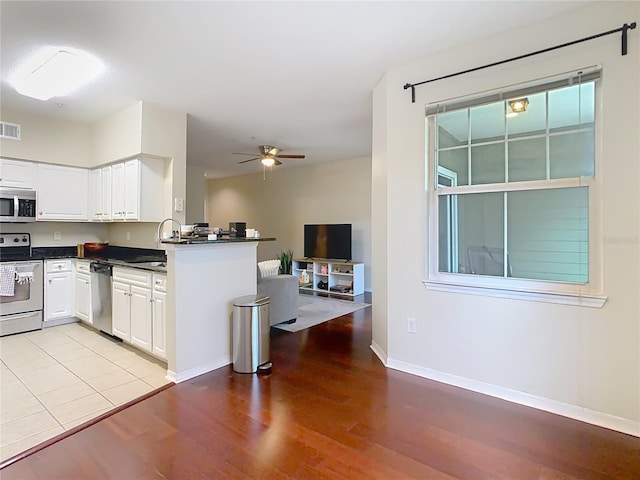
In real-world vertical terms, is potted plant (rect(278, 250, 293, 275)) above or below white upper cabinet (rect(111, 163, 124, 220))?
below

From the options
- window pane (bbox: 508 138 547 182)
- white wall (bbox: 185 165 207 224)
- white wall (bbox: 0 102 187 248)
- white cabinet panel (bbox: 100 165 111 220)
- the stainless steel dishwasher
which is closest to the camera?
window pane (bbox: 508 138 547 182)

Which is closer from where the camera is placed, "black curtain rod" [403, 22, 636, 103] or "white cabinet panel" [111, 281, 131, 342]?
"black curtain rod" [403, 22, 636, 103]

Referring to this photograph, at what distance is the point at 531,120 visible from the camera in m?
2.60

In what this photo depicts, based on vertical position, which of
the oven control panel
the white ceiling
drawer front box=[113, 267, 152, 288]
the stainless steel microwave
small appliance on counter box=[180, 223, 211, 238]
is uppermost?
the white ceiling

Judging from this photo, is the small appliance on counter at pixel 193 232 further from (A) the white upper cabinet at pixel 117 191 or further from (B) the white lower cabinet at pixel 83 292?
(B) the white lower cabinet at pixel 83 292

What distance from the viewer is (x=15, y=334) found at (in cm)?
413

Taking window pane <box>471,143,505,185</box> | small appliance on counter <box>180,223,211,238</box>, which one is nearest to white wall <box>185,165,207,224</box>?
small appliance on counter <box>180,223,211,238</box>

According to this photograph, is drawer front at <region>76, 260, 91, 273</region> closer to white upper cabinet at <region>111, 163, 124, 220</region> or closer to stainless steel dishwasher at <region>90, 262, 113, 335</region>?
stainless steel dishwasher at <region>90, 262, 113, 335</region>

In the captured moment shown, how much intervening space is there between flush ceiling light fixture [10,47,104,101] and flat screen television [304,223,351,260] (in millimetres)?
4702

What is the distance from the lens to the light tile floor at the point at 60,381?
2.25 meters

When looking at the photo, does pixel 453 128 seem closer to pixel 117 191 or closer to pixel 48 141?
pixel 117 191

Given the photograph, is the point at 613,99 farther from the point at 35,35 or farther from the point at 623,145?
the point at 35,35

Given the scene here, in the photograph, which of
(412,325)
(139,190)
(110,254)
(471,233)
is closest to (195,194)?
(110,254)

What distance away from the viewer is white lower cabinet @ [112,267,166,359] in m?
3.17
